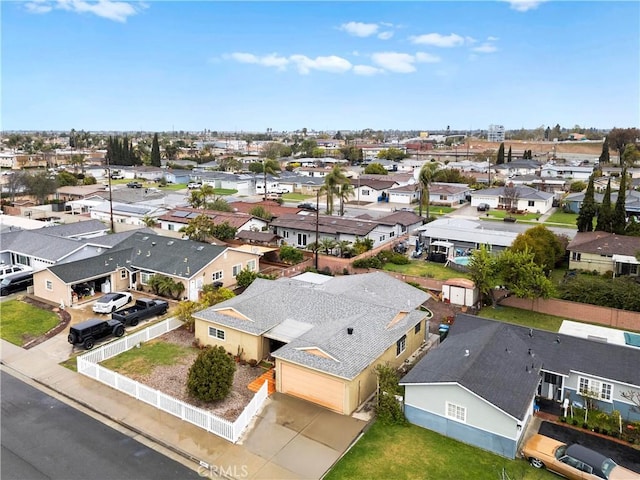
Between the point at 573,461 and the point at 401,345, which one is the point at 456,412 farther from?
the point at 401,345

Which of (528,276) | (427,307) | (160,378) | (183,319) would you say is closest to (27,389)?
(160,378)

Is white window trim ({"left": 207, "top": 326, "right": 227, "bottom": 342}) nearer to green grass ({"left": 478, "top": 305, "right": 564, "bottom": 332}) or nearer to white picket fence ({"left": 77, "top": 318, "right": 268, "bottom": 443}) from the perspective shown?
white picket fence ({"left": 77, "top": 318, "right": 268, "bottom": 443})

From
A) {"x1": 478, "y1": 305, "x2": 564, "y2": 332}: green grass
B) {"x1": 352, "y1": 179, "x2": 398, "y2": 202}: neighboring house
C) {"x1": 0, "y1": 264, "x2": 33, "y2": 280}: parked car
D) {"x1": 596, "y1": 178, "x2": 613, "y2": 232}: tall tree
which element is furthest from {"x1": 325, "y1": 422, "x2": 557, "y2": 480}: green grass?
{"x1": 352, "y1": 179, "x2": 398, "y2": 202}: neighboring house

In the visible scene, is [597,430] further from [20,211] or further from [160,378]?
[20,211]

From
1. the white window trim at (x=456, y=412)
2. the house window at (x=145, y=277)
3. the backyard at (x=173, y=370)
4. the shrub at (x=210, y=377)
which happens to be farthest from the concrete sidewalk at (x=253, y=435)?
the house window at (x=145, y=277)

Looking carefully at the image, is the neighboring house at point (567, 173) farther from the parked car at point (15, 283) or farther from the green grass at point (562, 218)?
the parked car at point (15, 283)

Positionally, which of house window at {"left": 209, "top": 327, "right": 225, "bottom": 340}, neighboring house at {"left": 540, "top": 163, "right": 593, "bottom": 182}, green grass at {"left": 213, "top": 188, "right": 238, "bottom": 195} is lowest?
house window at {"left": 209, "top": 327, "right": 225, "bottom": 340}

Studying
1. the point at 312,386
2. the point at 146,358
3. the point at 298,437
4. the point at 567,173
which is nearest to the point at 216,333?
the point at 146,358
